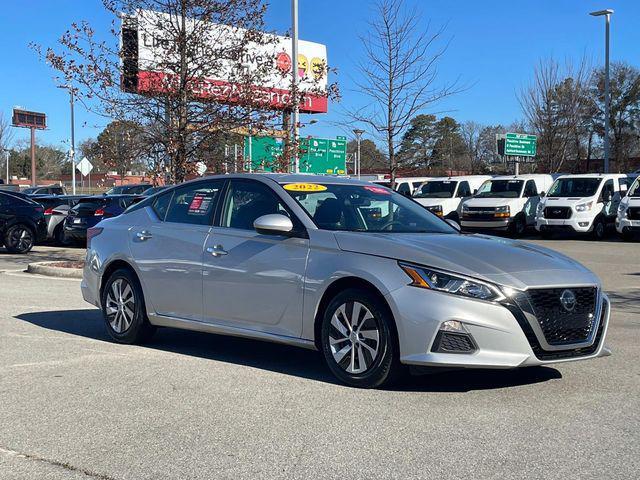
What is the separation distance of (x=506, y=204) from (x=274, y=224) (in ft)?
70.3

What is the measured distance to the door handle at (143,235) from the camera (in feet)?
24.6

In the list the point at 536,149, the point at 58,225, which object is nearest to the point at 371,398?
the point at 58,225

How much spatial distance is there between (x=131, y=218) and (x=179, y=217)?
2.44 feet

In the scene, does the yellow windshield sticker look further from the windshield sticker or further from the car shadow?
the car shadow

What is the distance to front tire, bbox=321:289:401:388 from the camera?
5.63 meters

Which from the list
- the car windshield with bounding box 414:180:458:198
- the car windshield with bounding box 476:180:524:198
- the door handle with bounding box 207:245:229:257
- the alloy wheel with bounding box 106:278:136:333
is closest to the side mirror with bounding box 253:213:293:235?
the door handle with bounding box 207:245:229:257

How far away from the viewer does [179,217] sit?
743 centimetres

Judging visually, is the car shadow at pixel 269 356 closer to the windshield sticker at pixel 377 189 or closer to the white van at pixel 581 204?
the windshield sticker at pixel 377 189

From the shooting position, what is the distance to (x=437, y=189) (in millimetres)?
30047

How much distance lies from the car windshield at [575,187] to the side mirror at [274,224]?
66.2 feet

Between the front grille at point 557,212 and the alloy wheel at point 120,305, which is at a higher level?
the front grille at point 557,212

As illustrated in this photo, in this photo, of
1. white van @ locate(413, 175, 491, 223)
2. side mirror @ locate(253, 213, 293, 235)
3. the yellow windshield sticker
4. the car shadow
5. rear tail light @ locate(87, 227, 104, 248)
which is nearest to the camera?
the car shadow

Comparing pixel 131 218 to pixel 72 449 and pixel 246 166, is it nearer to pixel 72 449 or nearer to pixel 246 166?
pixel 72 449

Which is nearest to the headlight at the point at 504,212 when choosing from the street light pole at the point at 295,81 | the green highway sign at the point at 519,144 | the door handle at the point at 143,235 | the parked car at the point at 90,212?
the street light pole at the point at 295,81
